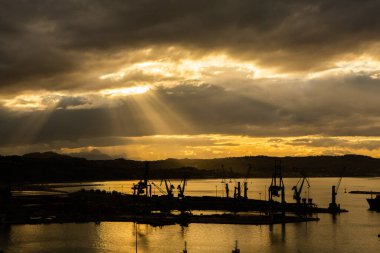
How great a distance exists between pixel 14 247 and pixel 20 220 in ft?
114

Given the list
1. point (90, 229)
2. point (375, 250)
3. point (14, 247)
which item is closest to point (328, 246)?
point (375, 250)

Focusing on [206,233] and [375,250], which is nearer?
[375,250]

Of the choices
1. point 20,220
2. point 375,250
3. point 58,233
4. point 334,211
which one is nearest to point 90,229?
point 58,233

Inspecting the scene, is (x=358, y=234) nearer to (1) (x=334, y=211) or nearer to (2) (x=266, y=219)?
(2) (x=266, y=219)

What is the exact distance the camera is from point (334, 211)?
167 meters

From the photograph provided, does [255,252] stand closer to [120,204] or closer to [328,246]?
[328,246]

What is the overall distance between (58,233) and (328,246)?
65.1m

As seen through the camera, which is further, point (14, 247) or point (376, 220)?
point (376, 220)

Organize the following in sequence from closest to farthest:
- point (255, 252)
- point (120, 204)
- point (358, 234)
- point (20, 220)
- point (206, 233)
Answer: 1. point (255, 252)
2. point (206, 233)
3. point (358, 234)
4. point (20, 220)
5. point (120, 204)

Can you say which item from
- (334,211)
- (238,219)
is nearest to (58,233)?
(238,219)

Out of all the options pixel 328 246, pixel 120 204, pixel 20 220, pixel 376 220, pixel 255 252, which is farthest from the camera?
pixel 120 204

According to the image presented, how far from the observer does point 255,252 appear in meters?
99.8

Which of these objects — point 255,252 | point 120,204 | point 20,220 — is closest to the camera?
point 255,252

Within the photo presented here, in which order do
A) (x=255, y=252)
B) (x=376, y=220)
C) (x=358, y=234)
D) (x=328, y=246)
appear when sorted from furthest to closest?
1. (x=376, y=220)
2. (x=358, y=234)
3. (x=328, y=246)
4. (x=255, y=252)
